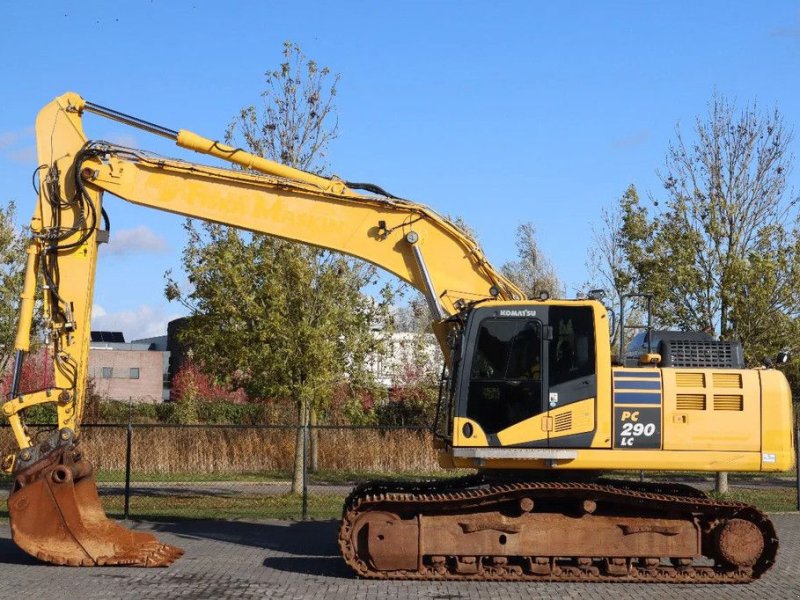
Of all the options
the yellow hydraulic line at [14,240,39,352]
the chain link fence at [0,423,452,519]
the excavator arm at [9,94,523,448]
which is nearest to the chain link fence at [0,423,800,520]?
the chain link fence at [0,423,452,519]

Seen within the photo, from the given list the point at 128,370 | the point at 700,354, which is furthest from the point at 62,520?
the point at 128,370

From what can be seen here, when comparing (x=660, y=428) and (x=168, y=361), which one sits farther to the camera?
(x=168, y=361)

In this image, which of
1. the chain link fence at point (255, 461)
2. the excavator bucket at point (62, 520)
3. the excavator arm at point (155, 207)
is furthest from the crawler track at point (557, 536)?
Answer: the chain link fence at point (255, 461)

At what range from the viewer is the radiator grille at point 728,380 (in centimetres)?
1241

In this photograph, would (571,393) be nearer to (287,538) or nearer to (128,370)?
(287,538)

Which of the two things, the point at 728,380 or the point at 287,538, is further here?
the point at 287,538

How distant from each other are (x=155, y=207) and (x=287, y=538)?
529 centimetres

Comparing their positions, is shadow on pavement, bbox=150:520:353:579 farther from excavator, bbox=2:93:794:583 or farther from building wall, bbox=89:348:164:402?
building wall, bbox=89:348:164:402

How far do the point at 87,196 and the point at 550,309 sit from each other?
18.9 ft

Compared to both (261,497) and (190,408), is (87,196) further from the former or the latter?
(190,408)

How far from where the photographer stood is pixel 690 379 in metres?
12.4

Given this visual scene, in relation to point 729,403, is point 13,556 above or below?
below

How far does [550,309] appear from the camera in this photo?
12.4 m

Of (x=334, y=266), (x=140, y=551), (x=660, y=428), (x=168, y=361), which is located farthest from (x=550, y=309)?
(x=168, y=361)
